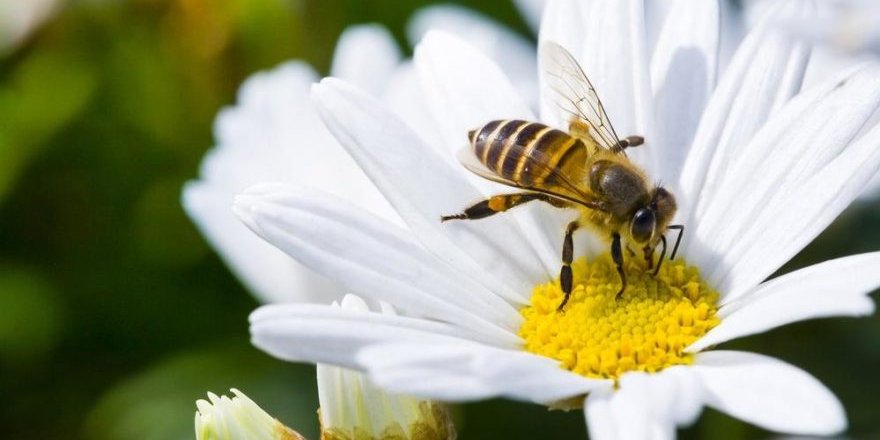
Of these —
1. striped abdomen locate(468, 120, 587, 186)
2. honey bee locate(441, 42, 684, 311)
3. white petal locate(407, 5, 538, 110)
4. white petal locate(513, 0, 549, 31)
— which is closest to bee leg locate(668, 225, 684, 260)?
honey bee locate(441, 42, 684, 311)

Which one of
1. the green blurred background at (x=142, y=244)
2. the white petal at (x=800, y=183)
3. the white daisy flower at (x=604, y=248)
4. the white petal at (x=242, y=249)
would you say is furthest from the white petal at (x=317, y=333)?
the green blurred background at (x=142, y=244)

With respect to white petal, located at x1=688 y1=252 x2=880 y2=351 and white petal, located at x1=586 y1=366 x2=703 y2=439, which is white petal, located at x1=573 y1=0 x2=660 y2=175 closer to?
white petal, located at x1=688 y1=252 x2=880 y2=351

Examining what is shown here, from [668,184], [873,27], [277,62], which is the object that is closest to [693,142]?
[668,184]

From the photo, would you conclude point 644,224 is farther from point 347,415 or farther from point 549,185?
point 347,415

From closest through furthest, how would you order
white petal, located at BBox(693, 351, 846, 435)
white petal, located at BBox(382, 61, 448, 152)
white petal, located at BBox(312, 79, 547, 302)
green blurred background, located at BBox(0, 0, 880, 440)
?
white petal, located at BBox(693, 351, 846, 435) → white petal, located at BBox(312, 79, 547, 302) → white petal, located at BBox(382, 61, 448, 152) → green blurred background, located at BBox(0, 0, 880, 440)

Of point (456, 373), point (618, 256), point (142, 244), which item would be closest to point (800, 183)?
point (618, 256)
